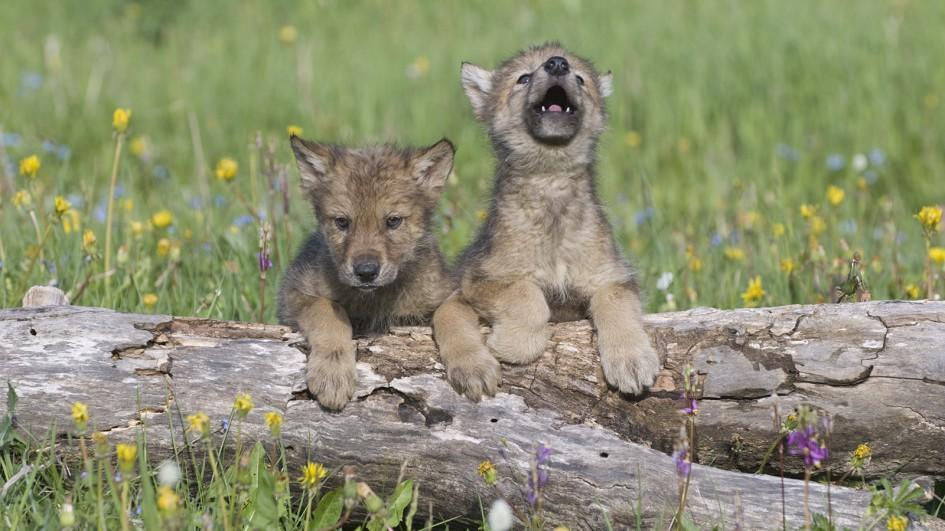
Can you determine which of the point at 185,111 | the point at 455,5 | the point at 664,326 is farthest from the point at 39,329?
the point at 455,5

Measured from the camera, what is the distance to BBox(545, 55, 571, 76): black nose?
484 centimetres

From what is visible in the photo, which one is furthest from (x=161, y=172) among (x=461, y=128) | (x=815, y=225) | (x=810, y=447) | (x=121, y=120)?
(x=810, y=447)

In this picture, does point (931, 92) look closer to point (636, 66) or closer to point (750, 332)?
point (636, 66)

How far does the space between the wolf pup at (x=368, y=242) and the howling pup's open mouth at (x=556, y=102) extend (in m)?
0.45

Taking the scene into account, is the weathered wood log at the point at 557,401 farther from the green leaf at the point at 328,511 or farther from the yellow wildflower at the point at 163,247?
the yellow wildflower at the point at 163,247

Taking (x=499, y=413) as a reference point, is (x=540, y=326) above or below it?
above

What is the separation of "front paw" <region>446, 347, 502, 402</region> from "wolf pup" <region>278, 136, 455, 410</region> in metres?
0.57

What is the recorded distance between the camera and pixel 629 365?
4113mm

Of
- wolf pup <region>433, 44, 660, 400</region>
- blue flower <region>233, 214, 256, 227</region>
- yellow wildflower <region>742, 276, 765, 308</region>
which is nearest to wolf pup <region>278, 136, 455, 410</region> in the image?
wolf pup <region>433, 44, 660, 400</region>

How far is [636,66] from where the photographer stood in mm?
10102

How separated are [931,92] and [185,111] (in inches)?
249

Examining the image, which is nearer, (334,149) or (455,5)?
(334,149)

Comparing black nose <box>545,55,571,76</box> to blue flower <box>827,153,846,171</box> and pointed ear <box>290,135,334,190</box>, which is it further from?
blue flower <box>827,153,846,171</box>

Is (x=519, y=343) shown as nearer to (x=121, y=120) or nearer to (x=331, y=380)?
(x=331, y=380)
